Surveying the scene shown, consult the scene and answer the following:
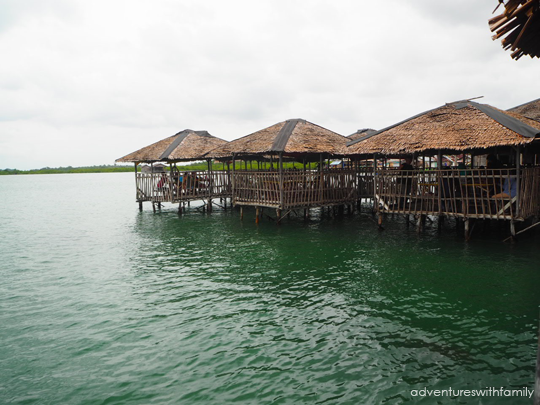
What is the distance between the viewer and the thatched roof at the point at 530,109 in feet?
62.5

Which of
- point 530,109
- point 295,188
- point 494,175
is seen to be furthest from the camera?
point 530,109

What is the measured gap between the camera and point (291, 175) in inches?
655

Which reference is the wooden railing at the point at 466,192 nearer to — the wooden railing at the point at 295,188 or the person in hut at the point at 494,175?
the person in hut at the point at 494,175

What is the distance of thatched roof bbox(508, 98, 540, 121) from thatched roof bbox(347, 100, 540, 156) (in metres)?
6.48

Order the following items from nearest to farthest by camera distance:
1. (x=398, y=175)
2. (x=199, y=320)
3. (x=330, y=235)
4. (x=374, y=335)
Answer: (x=374, y=335), (x=199, y=320), (x=398, y=175), (x=330, y=235)

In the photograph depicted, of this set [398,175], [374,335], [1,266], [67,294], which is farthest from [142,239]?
[374,335]

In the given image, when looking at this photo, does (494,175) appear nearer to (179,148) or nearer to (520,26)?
(520,26)

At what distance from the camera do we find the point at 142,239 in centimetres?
1588

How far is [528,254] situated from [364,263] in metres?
4.81

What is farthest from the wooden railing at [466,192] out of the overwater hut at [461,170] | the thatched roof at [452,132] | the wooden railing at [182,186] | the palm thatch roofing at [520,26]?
the wooden railing at [182,186]

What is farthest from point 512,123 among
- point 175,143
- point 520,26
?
point 175,143

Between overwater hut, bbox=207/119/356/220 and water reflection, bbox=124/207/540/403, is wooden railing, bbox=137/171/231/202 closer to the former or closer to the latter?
overwater hut, bbox=207/119/356/220

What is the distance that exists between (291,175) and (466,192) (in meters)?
6.87

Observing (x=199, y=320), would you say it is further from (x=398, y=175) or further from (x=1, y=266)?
(x=398, y=175)
